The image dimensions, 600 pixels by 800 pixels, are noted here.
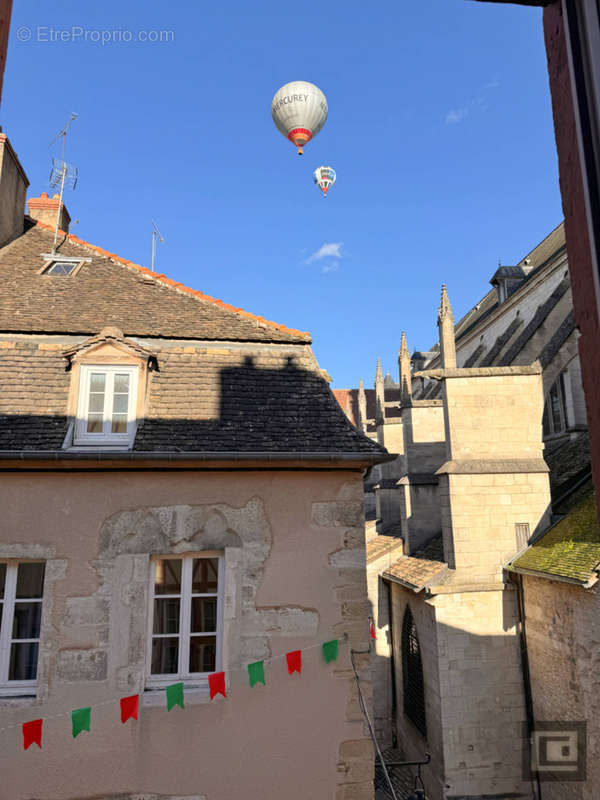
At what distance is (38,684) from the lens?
533 centimetres

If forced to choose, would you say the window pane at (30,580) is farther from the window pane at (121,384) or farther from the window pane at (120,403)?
the window pane at (121,384)

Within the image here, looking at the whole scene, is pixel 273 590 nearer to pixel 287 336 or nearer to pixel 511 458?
pixel 287 336

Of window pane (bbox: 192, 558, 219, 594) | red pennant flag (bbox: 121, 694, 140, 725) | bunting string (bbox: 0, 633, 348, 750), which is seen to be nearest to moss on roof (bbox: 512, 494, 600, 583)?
bunting string (bbox: 0, 633, 348, 750)

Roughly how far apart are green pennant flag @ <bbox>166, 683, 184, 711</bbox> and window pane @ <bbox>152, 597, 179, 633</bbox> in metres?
0.57

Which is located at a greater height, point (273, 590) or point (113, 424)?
point (113, 424)

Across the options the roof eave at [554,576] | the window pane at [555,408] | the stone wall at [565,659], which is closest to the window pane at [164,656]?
the roof eave at [554,576]

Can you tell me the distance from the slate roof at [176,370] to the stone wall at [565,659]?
17.8 ft

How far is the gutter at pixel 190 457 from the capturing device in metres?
5.59

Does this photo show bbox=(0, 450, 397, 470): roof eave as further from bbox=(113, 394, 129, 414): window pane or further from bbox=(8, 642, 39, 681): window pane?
bbox=(8, 642, 39, 681): window pane

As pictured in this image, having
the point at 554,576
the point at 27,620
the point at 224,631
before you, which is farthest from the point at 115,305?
the point at 554,576

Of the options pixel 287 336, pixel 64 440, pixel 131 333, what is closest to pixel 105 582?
pixel 64 440

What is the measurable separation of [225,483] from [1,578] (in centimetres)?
246

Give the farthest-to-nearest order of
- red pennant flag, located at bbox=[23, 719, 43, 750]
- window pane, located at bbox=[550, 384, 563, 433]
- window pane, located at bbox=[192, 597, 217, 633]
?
1. window pane, located at bbox=[550, 384, 563, 433]
2. window pane, located at bbox=[192, 597, 217, 633]
3. red pennant flag, located at bbox=[23, 719, 43, 750]

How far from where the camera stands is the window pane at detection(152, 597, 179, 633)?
5734 millimetres
